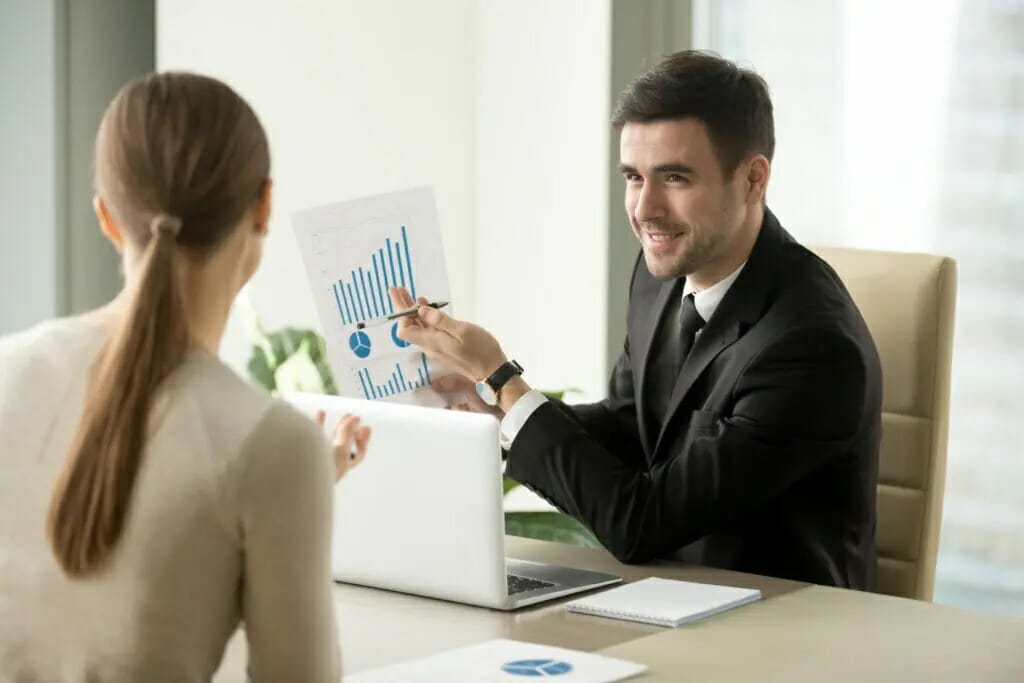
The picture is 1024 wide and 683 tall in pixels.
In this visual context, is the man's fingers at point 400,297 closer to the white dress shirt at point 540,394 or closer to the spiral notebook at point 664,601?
the white dress shirt at point 540,394

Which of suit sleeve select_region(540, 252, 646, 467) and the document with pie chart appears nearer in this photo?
the document with pie chart

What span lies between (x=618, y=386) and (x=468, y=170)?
160 centimetres

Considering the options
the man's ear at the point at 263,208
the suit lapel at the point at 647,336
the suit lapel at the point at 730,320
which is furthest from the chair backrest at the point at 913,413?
the man's ear at the point at 263,208

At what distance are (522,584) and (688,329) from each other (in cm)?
62

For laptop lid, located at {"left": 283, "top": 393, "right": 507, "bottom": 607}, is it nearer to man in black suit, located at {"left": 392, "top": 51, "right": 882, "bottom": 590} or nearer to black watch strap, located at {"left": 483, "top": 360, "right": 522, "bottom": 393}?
man in black suit, located at {"left": 392, "top": 51, "right": 882, "bottom": 590}

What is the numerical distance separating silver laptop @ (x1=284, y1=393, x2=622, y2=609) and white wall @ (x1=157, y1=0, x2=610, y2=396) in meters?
1.92

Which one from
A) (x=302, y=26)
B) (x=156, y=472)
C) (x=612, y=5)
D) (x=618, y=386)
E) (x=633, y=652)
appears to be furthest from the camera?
(x=302, y=26)

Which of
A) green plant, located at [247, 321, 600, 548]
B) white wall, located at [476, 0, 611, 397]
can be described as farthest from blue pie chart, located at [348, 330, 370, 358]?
white wall, located at [476, 0, 611, 397]

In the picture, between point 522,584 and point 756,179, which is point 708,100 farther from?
point 522,584

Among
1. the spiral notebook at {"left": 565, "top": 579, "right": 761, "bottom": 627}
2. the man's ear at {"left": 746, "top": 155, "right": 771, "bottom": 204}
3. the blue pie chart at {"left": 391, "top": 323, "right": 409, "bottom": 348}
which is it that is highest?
the man's ear at {"left": 746, "top": 155, "right": 771, "bottom": 204}

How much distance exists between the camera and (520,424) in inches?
88.6

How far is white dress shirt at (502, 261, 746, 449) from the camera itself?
225 cm

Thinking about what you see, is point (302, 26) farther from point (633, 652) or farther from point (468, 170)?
point (633, 652)

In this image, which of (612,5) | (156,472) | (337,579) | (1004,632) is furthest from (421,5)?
(156,472)
